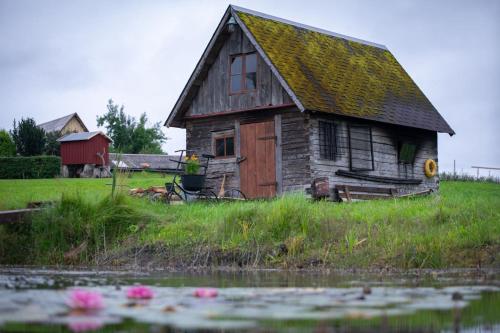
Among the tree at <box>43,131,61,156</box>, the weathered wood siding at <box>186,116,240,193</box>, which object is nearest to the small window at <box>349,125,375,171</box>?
the weathered wood siding at <box>186,116,240,193</box>

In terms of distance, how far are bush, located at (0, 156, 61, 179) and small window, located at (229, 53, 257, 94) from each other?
85.0 feet

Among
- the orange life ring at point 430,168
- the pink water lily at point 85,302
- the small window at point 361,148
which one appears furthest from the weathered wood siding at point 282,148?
the pink water lily at point 85,302

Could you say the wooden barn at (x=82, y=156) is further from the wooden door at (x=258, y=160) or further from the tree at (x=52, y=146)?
the wooden door at (x=258, y=160)

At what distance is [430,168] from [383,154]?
9.53ft

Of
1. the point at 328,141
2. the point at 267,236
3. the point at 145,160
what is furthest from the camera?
the point at 145,160

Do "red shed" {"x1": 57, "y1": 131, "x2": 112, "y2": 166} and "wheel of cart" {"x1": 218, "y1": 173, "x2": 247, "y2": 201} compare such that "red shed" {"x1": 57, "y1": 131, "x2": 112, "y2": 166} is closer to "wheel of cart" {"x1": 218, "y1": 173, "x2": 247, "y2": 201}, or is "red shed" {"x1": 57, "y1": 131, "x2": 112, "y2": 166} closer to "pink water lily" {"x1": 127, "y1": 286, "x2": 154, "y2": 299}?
"wheel of cart" {"x1": 218, "y1": 173, "x2": 247, "y2": 201}

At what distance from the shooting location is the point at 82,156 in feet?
171

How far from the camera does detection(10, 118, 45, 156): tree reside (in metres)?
56.7

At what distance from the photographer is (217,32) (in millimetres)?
22953

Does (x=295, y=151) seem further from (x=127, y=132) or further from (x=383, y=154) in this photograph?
(x=127, y=132)

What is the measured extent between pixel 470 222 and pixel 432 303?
22.9 feet

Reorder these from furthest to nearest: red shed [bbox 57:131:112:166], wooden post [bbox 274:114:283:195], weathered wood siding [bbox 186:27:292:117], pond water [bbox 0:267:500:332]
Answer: red shed [bbox 57:131:112:166]
weathered wood siding [bbox 186:27:292:117]
wooden post [bbox 274:114:283:195]
pond water [bbox 0:267:500:332]

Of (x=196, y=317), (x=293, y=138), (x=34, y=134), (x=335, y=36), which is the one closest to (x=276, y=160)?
(x=293, y=138)

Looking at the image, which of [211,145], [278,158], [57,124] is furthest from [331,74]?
[57,124]
